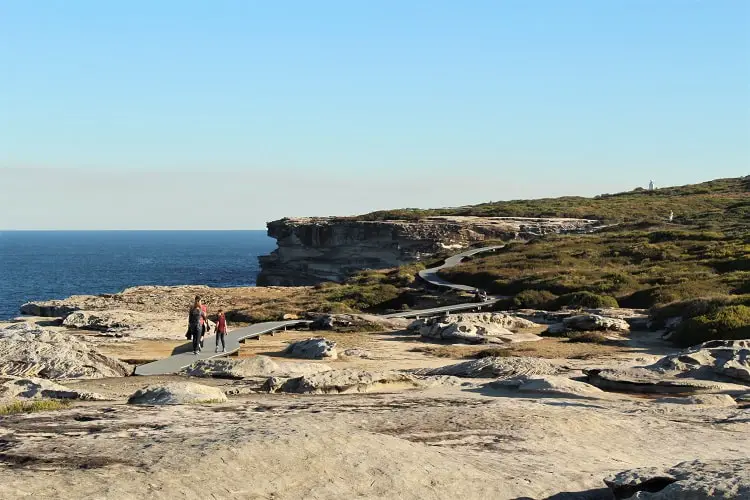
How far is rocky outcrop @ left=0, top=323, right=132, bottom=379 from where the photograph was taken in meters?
18.3

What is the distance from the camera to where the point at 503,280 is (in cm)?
4422

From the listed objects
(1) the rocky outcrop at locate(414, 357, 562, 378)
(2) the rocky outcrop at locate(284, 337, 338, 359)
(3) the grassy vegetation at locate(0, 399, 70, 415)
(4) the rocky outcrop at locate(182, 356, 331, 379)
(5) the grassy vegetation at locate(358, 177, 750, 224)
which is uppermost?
(5) the grassy vegetation at locate(358, 177, 750, 224)

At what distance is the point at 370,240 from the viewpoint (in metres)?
73.4

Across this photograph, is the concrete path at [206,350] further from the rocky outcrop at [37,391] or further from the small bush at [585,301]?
the small bush at [585,301]

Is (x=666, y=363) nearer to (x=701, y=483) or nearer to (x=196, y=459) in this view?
(x=701, y=483)

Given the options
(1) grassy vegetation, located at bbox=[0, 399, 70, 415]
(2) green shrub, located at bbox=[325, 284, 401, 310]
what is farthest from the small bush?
(1) grassy vegetation, located at bbox=[0, 399, 70, 415]

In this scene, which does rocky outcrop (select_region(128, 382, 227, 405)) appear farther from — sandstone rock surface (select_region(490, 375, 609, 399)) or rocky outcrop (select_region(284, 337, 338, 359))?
rocky outcrop (select_region(284, 337, 338, 359))

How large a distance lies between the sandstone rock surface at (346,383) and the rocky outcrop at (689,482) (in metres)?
7.70

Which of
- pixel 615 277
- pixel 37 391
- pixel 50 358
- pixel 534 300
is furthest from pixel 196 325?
pixel 615 277

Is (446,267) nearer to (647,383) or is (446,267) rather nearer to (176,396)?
(647,383)

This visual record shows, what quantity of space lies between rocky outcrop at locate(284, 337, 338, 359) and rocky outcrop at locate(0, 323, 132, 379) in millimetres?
5769

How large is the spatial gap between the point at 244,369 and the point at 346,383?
419 centimetres

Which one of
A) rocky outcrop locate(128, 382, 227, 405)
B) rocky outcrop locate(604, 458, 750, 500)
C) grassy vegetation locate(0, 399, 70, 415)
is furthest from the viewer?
rocky outcrop locate(128, 382, 227, 405)

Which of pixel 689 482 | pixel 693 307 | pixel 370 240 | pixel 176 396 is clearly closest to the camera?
pixel 689 482
